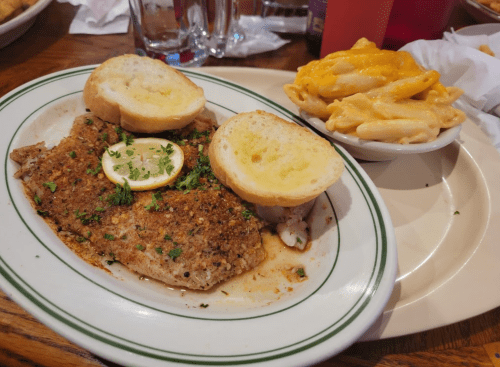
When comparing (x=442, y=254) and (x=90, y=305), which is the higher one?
(x=90, y=305)

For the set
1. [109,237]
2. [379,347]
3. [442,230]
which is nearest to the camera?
[379,347]

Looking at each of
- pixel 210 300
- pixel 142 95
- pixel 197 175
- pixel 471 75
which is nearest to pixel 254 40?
pixel 142 95

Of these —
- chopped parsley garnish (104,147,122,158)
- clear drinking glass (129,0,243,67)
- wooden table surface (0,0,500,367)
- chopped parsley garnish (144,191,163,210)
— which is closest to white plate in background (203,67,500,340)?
wooden table surface (0,0,500,367)

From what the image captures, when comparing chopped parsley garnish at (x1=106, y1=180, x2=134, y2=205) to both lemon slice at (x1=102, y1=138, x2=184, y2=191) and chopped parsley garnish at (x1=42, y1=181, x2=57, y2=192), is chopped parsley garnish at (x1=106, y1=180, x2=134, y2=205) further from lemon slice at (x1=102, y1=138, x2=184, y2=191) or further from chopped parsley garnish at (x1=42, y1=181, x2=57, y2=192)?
chopped parsley garnish at (x1=42, y1=181, x2=57, y2=192)

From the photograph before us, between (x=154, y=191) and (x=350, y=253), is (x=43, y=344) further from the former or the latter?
(x=350, y=253)

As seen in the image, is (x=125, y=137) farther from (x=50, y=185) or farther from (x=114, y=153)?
(x=50, y=185)

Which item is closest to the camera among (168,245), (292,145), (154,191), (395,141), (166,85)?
(168,245)

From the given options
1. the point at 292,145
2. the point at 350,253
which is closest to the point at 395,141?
the point at 292,145
